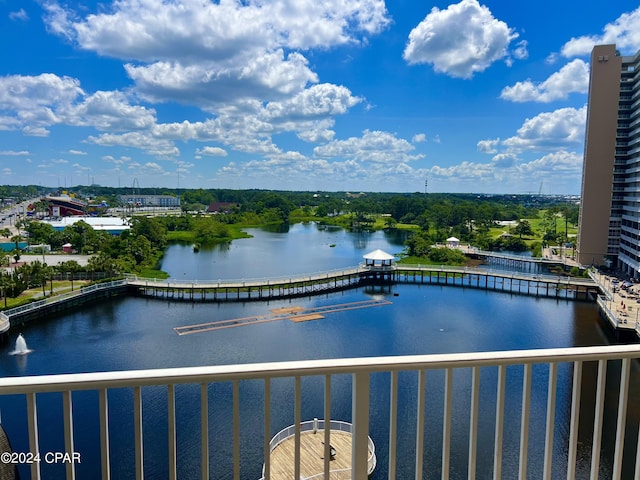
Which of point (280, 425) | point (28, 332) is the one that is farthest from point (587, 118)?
point (28, 332)

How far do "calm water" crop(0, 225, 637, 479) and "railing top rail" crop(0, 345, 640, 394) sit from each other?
0.79 m

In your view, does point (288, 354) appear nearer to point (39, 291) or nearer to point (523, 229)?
point (39, 291)

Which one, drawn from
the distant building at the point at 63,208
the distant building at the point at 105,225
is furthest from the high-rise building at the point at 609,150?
the distant building at the point at 63,208

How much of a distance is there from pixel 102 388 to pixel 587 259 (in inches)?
1208

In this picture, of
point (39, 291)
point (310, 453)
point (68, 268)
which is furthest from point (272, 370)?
point (68, 268)

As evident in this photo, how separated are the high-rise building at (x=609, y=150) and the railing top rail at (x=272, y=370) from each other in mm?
28691

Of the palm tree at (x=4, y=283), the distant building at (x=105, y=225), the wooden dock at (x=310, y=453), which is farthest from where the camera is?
the distant building at (x=105, y=225)

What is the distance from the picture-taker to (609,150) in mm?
26219

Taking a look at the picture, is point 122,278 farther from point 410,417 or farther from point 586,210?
point 586,210

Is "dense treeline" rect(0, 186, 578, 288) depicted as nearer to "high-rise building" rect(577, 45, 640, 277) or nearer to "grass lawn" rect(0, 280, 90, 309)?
"grass lawn" rect(0, 280, 90, 309)

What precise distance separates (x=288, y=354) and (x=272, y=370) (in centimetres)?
1358

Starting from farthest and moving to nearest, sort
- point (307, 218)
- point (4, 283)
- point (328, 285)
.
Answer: point (307, 218) < point (328, 285) < point (4, 283)

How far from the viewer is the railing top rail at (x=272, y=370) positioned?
100cm

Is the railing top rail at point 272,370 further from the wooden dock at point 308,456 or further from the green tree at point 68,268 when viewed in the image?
the green tree at point 68,268
